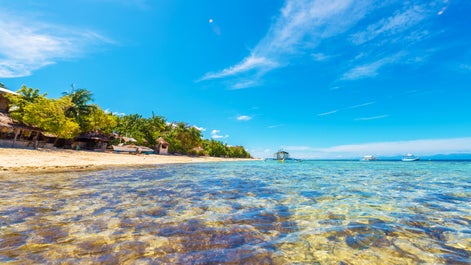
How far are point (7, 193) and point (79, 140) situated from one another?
4574cm

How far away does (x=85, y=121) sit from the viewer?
42938 mm

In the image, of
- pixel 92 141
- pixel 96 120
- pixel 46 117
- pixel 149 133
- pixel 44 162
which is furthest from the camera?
pixel 149 133

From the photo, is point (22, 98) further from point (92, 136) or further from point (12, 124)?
point (92, 136)

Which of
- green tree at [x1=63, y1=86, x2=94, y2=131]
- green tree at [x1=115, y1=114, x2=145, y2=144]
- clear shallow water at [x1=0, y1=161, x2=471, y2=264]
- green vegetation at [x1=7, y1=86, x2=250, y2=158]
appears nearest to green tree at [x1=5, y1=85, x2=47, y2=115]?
green vegetation at [x1=7, y1=86, x2=250, y2=158]

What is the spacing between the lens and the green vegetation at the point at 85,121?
3127 centimetres

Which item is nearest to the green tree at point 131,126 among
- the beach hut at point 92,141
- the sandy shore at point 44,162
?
the beach hut at point 92,141

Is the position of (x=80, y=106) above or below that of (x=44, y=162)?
above

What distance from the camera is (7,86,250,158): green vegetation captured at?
3127 centimetres

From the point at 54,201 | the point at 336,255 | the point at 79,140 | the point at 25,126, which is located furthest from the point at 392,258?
the point at 79,140

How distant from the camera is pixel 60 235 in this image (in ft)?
14.0

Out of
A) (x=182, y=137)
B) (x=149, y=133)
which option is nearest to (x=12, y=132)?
(x=149, y=133)

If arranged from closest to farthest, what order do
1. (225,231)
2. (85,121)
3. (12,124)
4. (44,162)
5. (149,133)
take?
1. (225,231)
2. (44,162)
3. (12,124)
4. (85,121)
5. (149,133)

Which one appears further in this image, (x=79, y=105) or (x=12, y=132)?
(x=79, y=105)

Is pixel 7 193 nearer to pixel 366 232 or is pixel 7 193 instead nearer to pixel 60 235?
pixel 60 235
